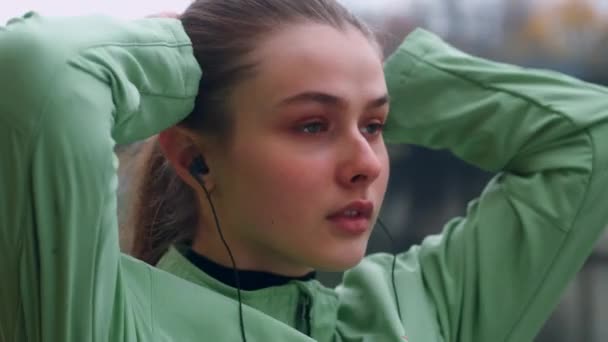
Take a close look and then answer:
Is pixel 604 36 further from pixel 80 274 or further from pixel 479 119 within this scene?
pixel 80 274

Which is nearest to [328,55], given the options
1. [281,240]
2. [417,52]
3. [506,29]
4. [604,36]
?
[281,240]

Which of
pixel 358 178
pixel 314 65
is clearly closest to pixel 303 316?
pixel 358 178

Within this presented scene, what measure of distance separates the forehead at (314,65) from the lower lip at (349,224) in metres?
0.14

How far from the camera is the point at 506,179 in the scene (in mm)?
1393

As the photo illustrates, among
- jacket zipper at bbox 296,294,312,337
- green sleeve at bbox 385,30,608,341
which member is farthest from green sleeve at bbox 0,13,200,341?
green sleeve at bbox 385,30,608,341

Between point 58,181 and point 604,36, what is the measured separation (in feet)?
8.01

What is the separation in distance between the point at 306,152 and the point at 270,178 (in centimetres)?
5

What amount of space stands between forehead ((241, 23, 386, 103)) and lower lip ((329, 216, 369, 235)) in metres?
0.14

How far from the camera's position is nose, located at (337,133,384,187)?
111cm

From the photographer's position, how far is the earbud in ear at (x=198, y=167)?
3.89 ft

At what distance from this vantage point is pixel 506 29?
2.79 metres

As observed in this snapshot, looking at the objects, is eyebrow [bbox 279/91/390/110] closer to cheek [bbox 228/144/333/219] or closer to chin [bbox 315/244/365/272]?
cheek [bbox 228/144/333/219]

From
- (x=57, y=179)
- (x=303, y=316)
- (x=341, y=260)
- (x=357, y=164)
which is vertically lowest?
(x=303, y=316)

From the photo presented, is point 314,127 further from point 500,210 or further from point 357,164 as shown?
point 500,210
